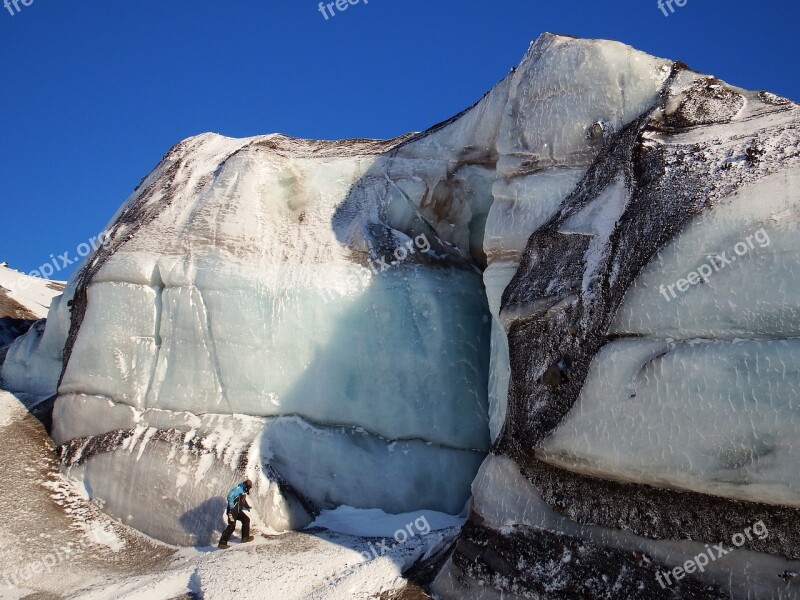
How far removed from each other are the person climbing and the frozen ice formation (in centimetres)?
38

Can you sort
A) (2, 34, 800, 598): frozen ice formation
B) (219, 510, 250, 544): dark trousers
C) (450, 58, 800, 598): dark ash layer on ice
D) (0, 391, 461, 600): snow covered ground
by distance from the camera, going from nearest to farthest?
(450, 58, 800, 598): dark ash layer on ice → (2, 34, 800, 598): frozen ice formation → (0, 391, 461, 600): snow covered ground → (219, 510, 250, 544): dark trousers

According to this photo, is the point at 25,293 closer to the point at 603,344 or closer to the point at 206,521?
the point at 206,521

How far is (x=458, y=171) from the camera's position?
32.1ft

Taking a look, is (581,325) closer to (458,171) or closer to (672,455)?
(672,455)

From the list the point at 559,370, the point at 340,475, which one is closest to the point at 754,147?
the point at 559,370

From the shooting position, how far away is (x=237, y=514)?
772 cm

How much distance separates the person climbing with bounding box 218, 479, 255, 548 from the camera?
25.3 feet

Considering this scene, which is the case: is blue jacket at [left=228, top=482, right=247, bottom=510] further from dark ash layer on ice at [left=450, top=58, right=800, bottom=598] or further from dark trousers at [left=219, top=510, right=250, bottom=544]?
dark ash layer on ice at [left=450, top=58, right=800, bottom=598]

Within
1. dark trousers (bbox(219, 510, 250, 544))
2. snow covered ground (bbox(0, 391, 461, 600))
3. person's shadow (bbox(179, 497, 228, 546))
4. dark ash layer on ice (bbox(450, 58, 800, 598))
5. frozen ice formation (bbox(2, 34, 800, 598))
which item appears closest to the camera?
dark ash layer on ice (bbox(450, 58, 800, 598))

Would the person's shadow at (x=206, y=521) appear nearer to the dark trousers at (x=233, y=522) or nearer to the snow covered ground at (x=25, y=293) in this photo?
the dark trousers at (x=233, y=522)

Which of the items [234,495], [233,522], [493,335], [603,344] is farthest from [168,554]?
[603,344]

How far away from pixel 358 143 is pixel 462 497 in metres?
5.36

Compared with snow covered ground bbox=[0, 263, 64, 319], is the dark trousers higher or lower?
lower

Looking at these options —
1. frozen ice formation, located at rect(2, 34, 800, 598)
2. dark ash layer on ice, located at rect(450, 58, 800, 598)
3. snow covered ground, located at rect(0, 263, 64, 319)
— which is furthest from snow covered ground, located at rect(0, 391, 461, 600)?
snow covered ground, located at rect(0, 263, 64, 319)
